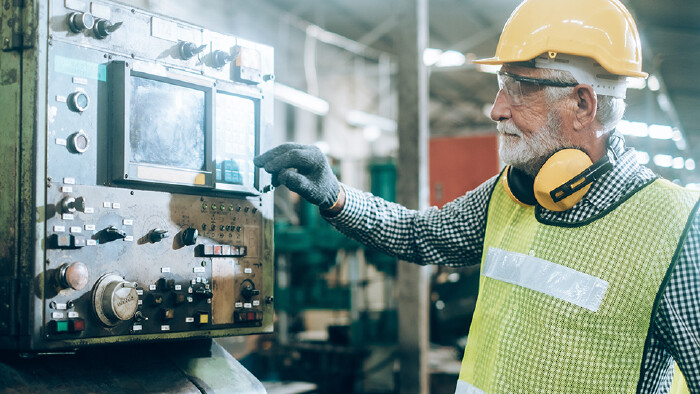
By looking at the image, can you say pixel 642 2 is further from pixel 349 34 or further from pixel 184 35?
pixel 349 34

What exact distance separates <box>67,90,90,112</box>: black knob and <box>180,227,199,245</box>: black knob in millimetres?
381

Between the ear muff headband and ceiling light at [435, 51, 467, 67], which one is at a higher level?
ceiling light at [435, 51, 467, 67]

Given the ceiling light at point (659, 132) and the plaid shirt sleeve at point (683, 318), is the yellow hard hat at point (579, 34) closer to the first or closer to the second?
the plaid shirt sleeve at point (683, 318)

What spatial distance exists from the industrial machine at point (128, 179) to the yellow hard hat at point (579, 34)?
69cm

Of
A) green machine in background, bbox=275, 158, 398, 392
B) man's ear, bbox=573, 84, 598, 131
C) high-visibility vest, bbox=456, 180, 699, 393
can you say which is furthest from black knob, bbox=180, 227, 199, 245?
green machine in background, bbox=275, 158, 398, 392

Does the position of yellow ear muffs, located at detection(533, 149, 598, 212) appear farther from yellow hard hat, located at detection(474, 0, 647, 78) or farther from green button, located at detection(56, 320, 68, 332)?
green button, located at detection(56, 320, 68, 332)

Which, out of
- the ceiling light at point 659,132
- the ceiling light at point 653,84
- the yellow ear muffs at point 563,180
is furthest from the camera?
the ceiling light at point 653,84

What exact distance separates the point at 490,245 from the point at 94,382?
1.07m

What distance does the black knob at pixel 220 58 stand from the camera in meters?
1.82

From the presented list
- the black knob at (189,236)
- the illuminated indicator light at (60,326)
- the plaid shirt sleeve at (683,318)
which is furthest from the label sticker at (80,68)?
the plaid shirt sleeve at (683,318)

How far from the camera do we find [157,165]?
1676mm

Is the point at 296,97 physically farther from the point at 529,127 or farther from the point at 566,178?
the point at 566,178

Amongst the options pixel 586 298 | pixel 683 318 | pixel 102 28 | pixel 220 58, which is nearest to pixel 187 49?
pixel 220 58

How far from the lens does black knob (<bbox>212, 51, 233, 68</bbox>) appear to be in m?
1.82
